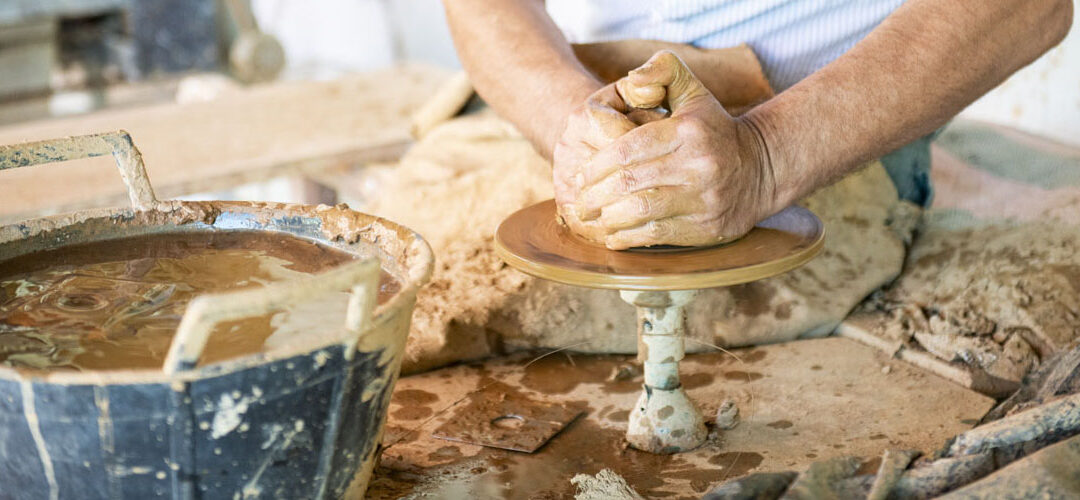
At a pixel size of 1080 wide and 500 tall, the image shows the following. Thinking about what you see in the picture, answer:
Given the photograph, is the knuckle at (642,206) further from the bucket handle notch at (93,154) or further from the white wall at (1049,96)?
the white wall at (1049,96)

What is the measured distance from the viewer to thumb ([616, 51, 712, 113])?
1.40m

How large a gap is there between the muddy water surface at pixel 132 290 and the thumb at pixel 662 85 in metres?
0.43

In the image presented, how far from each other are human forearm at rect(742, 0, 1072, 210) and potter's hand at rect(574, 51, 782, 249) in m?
0.15

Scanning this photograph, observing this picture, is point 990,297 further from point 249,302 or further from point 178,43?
point 178,43

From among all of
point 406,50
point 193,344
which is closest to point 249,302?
point 193,344

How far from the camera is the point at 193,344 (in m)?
0.95

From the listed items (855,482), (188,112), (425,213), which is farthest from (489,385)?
(188,112)

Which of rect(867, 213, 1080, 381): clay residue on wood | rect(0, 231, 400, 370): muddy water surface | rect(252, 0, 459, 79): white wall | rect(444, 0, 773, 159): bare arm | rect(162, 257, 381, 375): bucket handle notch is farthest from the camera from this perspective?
rect(252, 0, 459, 79): white wall

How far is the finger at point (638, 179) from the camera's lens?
142 cm

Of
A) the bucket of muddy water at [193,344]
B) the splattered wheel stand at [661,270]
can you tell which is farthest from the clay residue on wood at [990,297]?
the bucket of muddy water at [193,344]

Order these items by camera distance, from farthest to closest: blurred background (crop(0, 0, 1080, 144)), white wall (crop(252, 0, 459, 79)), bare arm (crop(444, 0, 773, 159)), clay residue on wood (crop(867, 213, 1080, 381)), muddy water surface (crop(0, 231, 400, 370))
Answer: blurred background (crop(0, 0, 1080, 144)), white wall (crop(252, 0, 459, 79)), bare arm (crop(444, 0, 773, 159)), clay residue on wood (crop(867, 213, 1080, 381)), muddy water surface (crop(0, 231, 400, 370))

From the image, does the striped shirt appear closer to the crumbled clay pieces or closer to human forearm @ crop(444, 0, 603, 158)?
human forearm @ crop(444, 0, 603, 158)

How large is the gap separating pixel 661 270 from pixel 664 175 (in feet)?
0.54

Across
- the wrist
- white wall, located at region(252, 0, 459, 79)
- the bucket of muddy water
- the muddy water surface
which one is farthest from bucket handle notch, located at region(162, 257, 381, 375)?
white wall, located at region(252, 0, 459, 79)
